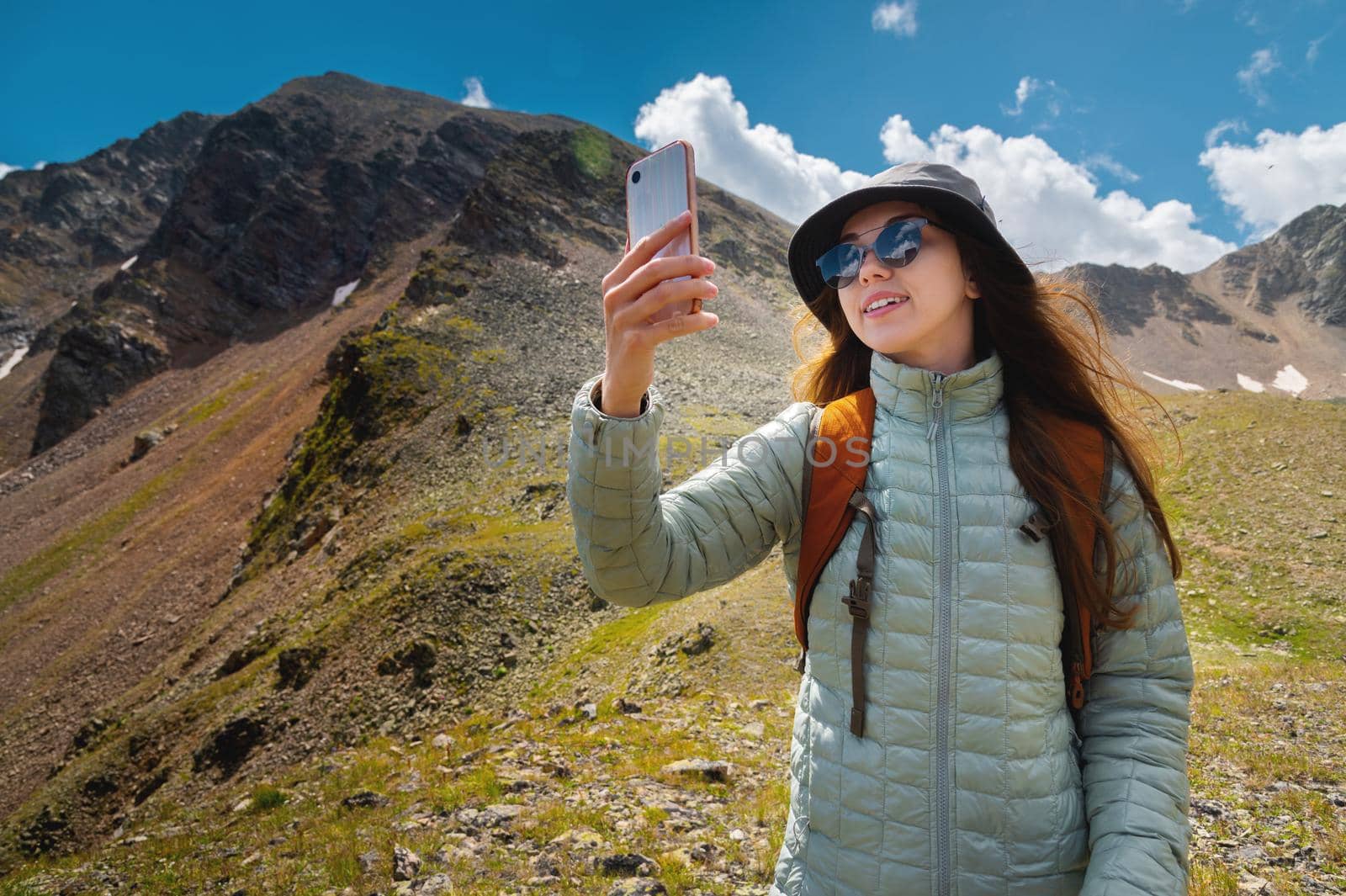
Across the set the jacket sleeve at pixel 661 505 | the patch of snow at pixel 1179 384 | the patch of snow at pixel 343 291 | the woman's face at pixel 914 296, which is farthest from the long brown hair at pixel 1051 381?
the patch of snow at pixel 1179 384

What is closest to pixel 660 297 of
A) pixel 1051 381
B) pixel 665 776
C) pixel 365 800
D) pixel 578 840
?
pixel 1051 381

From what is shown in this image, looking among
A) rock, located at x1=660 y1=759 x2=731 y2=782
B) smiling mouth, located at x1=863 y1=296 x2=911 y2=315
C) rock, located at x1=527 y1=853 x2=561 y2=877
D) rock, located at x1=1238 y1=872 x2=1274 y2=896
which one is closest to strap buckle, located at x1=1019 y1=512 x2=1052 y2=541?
smiling mouth, located at x1=863 y1=296 x2=911 y2=315

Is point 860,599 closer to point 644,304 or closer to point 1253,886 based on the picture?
point 644,304

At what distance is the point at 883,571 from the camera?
7.48 ft

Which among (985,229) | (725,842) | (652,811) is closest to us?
(985,229)

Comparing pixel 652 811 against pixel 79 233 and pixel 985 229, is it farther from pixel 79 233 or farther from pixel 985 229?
pixel 79 233

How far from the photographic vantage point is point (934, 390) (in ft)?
8.18

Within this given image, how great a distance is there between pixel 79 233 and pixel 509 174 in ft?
548

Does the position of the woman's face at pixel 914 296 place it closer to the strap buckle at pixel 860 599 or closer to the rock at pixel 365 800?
the strap buckle at pixel 860 599

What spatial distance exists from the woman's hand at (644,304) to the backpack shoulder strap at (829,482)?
2.72 feet

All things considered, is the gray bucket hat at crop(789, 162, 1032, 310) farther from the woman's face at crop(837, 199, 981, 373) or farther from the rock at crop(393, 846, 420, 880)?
the rock at crop(393, 846, 420, 880)

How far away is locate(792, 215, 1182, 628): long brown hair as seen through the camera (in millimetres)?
2268

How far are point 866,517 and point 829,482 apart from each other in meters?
0.19

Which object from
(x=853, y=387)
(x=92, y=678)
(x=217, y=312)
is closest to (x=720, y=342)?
(x=92, y=678)
